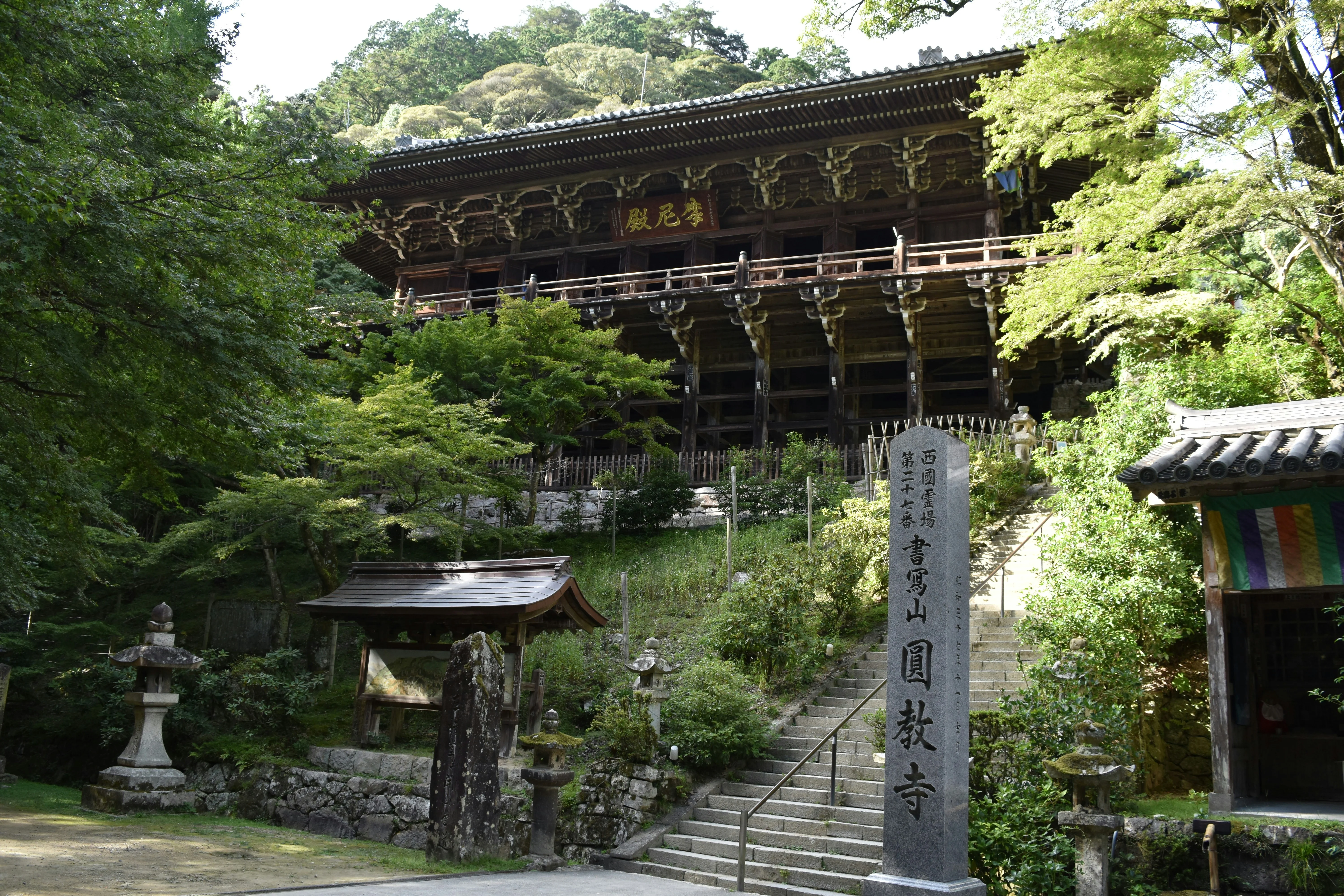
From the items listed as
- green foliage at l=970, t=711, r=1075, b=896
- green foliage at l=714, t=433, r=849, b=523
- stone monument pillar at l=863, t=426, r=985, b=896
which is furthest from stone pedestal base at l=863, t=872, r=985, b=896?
green foliage at l=714, t=433, r=849, b=523

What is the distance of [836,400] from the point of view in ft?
71.5

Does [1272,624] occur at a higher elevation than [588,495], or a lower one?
lower

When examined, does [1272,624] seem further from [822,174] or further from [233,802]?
[822,174]

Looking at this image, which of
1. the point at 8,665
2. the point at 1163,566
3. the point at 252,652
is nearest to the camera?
the point at 1163,566

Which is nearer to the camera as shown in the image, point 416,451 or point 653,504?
point 416,451

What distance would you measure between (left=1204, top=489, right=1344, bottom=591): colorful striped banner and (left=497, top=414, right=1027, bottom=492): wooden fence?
860cm

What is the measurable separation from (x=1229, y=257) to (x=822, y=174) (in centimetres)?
1087

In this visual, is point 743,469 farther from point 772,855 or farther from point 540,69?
point 540,69

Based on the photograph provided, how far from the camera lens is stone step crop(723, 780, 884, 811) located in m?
9.40

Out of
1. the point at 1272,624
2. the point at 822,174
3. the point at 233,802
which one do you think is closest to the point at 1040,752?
the point at 1272,624

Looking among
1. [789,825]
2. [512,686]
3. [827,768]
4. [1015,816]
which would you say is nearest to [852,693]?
[827,768]

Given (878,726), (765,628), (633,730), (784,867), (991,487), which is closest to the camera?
(784,867)

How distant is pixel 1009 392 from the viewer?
22969mm

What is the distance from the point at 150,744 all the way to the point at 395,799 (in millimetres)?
3306
